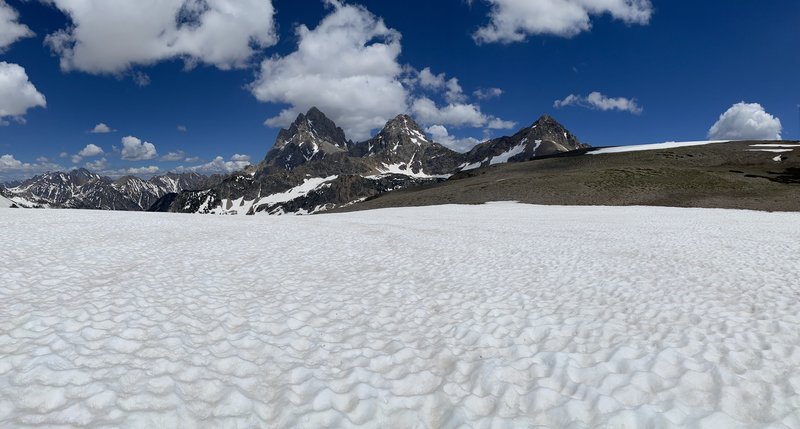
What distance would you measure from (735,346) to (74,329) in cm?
1515

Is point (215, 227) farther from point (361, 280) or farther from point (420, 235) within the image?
point (361, 280)

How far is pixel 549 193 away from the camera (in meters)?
74.9

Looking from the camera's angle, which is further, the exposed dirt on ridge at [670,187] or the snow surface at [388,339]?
the exposed dirt on ridge at [670,187]

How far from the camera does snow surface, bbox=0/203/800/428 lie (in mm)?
6469

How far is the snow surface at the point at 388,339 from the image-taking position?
21.2ft

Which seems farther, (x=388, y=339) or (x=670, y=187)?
(x=670, y=187)

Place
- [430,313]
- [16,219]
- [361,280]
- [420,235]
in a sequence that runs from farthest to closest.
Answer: [420,235]
[16,219]
[361,280]
[430,313]

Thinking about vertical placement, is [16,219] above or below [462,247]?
above

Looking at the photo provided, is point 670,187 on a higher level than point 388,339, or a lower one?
higher

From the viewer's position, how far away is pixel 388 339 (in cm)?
963

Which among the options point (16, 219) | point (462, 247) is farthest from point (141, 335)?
point (16, 219)

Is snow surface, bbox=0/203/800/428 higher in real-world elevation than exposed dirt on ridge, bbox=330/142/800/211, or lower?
lower

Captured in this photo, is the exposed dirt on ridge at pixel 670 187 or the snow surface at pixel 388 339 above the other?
the exposed dirt on ridge at pixel 670 187

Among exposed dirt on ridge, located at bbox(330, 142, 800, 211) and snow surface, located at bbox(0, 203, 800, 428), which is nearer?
snow surface, located at bbox(0, 203, 800, 428)
